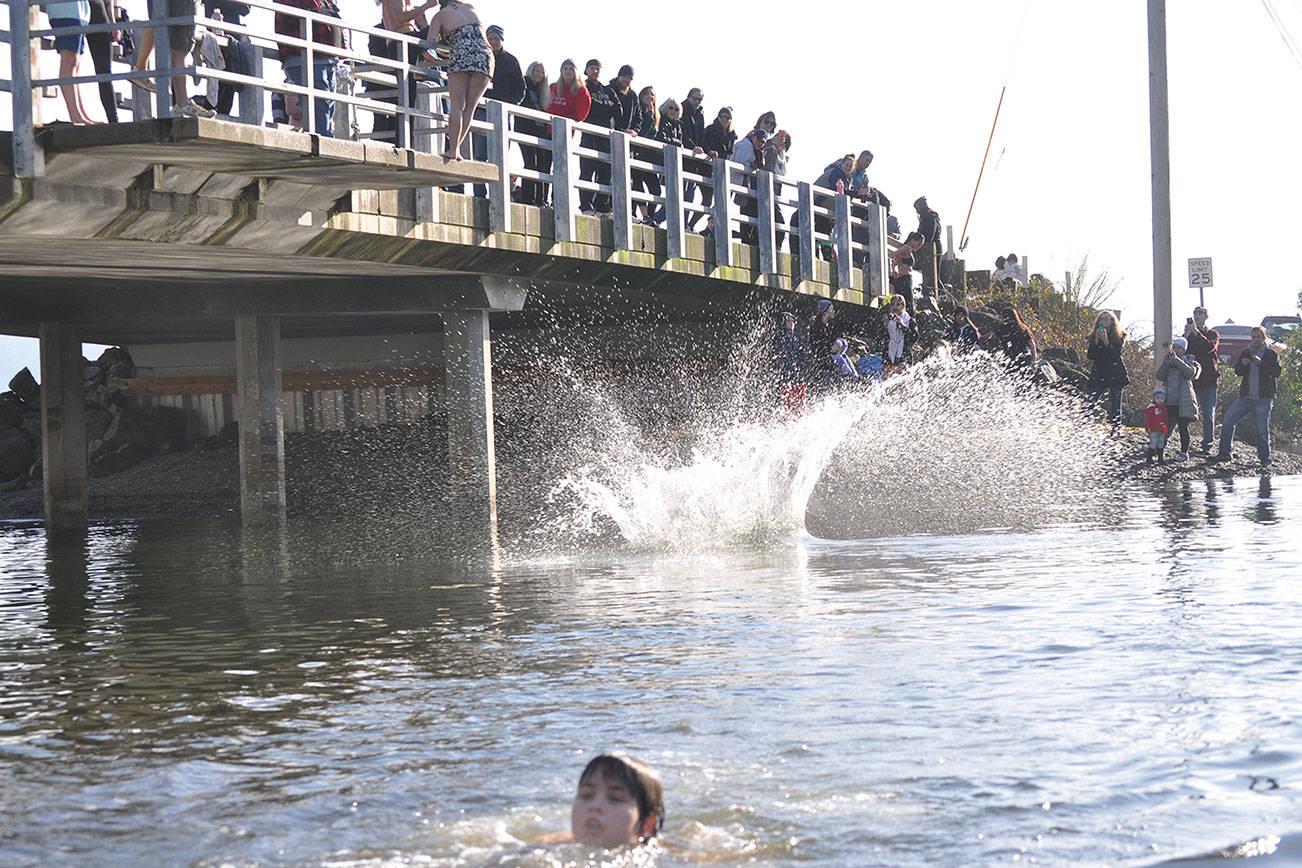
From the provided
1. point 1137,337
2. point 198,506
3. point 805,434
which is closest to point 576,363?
point 198,506

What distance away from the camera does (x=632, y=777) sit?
5.70 metres

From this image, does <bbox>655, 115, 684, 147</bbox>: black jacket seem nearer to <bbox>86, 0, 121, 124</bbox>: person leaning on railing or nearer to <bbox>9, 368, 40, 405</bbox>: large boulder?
<bbox>86, 0, 121, 124</bbox>: person leaning on railing

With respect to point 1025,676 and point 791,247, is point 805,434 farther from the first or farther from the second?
point 1025,676

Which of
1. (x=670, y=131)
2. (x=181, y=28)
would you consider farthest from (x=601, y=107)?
(x=181, y=28)

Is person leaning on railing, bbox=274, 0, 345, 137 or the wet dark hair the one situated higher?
person leaning on railing, bbox=274, 0, 345, 137

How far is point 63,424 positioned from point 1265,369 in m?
16.2

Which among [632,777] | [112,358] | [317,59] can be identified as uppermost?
[317,59]

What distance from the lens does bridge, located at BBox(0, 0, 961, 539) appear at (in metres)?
12.8

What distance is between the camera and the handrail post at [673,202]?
824 inches

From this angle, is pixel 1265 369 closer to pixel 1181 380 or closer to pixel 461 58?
pixel 1181 380

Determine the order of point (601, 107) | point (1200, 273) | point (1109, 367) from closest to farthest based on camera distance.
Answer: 1. point (601, 107)
2. point (1109, 367)
3. point (1200, 273)

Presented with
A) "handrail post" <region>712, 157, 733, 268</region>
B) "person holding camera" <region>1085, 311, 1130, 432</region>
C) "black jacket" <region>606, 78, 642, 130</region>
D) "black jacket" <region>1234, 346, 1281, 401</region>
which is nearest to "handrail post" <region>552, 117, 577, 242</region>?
"black jacket" <region>606, 78, 642, 130</region>

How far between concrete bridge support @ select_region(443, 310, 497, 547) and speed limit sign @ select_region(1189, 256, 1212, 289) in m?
10.9

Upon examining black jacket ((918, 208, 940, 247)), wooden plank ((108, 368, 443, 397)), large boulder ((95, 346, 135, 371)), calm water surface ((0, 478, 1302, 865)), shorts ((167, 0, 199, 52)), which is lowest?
calm water surface ((0, 478, 1302, 865))
